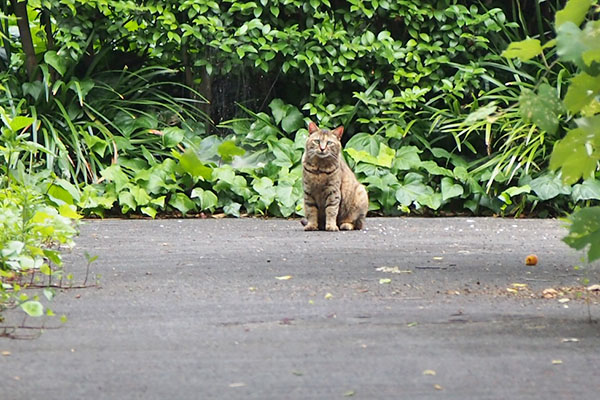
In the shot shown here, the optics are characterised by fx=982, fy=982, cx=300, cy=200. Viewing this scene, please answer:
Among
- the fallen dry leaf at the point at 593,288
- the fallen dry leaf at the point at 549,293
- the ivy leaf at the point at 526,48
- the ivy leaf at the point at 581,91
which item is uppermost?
the ivy leaf at the point at 526,48

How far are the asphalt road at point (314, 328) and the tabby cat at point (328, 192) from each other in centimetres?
126

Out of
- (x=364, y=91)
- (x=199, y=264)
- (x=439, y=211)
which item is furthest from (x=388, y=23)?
(x=199, y=264)

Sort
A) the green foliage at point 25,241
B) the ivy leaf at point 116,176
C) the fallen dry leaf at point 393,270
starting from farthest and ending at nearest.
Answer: the ivy leaf at point 116,176, the fallen dry leaf at point 393,270, the green foliage at point 25,241

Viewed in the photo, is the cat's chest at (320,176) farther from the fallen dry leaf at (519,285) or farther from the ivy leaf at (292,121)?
the fallen dry leaf at (519,285)

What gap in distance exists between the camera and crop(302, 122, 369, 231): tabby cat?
7.13m

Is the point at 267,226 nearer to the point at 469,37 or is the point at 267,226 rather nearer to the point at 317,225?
the point at 317,225

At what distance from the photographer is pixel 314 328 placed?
11.1ft

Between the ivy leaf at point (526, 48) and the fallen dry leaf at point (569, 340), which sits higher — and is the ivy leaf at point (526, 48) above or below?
above

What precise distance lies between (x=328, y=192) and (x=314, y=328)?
3.80 metres

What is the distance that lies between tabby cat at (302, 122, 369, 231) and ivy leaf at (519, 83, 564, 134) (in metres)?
4.16

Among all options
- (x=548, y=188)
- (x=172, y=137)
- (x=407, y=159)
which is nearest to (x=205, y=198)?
(x=172, y=137)

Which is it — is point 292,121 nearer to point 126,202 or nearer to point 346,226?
point 126,202

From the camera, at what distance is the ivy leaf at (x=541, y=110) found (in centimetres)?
294

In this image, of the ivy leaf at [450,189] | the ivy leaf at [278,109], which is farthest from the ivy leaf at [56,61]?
the ivy leaf at [450,189]
